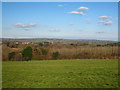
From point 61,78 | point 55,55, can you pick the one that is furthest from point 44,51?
point 61,78

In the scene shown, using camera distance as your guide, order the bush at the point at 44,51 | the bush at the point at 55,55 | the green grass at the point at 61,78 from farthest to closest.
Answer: the bush at the point at 44,51
the bush at the point at 55,55
the green grass at the point at 61,78

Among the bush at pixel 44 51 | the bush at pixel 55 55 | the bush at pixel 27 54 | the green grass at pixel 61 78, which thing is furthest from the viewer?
the bush at pixel 44 51

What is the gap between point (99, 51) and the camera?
21.9m

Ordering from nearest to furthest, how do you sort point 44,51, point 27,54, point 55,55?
point 27,54
point 55,55
point 44,51

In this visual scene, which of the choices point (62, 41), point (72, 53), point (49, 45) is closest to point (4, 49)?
point (49, 45)

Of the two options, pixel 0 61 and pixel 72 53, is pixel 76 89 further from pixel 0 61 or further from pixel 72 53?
pixel 72 53

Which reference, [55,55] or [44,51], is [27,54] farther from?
[55,55]

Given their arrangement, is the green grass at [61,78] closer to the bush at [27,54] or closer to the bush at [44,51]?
the bush at [27,54]

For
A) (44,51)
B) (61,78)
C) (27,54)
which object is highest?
(44,51)

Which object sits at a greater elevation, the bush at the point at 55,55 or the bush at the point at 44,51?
the bush at the point at 44,51

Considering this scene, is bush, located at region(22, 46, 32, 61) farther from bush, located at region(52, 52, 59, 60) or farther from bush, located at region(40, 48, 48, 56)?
bush, located at region(52, 52, 59, 60)

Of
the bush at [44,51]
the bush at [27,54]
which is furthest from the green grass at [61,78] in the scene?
the bush at [44,51]

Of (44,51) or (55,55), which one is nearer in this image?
(55,55)

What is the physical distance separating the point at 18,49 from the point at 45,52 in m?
3.40
